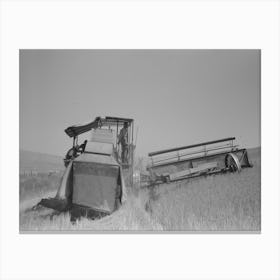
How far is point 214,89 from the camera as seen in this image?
4301 millimetres

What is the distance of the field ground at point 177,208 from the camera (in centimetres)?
412

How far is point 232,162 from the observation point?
14.0ft

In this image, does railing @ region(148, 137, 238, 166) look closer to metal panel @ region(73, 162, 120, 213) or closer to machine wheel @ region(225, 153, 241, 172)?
machine wheel @ region(225, 153, 241, 172)

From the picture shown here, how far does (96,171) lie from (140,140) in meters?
0.56

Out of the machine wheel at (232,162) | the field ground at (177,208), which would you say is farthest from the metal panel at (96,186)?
A: the machine wheel at (232,162)

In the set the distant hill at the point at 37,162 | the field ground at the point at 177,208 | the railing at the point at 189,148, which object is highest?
the railing at the point at 189,148

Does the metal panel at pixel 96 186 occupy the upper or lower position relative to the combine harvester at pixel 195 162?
lower

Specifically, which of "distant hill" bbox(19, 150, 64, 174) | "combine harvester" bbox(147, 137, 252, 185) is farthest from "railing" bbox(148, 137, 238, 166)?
"distant hill" bbox(19, 150, 64, 174)

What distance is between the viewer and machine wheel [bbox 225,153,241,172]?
4.23m

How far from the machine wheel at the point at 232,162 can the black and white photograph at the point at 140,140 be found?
0.01m

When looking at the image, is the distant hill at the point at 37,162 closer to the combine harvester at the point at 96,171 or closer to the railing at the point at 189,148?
the combine harvester at the point at 96,171

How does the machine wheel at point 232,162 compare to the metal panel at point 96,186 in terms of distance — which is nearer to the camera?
the metal panel at point 96,186

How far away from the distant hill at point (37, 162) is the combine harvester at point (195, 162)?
0.98m
